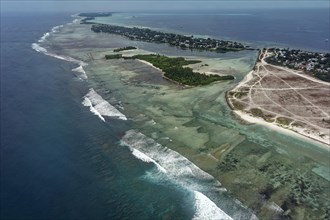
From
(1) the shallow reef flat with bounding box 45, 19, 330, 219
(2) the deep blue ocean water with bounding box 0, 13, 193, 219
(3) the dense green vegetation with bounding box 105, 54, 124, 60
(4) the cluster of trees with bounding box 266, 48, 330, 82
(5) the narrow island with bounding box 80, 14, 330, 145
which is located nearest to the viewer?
(2) the deep blue ocean water with bounding box 0, 13, 193, 219

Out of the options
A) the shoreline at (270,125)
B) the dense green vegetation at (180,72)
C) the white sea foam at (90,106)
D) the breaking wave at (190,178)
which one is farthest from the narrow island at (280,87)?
the white sea foam at (90,106)

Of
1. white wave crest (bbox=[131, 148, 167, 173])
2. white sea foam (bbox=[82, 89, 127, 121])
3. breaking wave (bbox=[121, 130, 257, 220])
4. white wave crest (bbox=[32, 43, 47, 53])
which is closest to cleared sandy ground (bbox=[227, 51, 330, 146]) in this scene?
breaking wave (bbox=[121, 130, 257, 220])

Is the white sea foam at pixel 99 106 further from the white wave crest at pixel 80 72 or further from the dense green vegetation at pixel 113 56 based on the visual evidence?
the dense green vegetation at pixel 113 56

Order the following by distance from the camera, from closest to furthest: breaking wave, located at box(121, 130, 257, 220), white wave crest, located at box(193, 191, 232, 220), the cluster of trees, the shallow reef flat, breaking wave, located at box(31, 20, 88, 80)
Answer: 1. white wave crest, located at box(193, 191, 232, 220)
2. breaking wave, located at box(121, 130, 257, 220)
3. the shallow reef flat
4. the cluster of trees
5. breaking wave, located at box(31, 20, 88, 80)

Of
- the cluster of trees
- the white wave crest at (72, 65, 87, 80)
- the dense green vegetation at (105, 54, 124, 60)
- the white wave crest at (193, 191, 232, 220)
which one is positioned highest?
the white wave crest at (193, 191, 232, 220)

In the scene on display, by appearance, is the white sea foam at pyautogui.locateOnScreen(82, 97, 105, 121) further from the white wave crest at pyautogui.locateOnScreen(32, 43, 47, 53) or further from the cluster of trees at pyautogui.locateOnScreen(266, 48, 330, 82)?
the white wave crest at pyautogui.locateOnScreen(32, 43, 47, 53)
